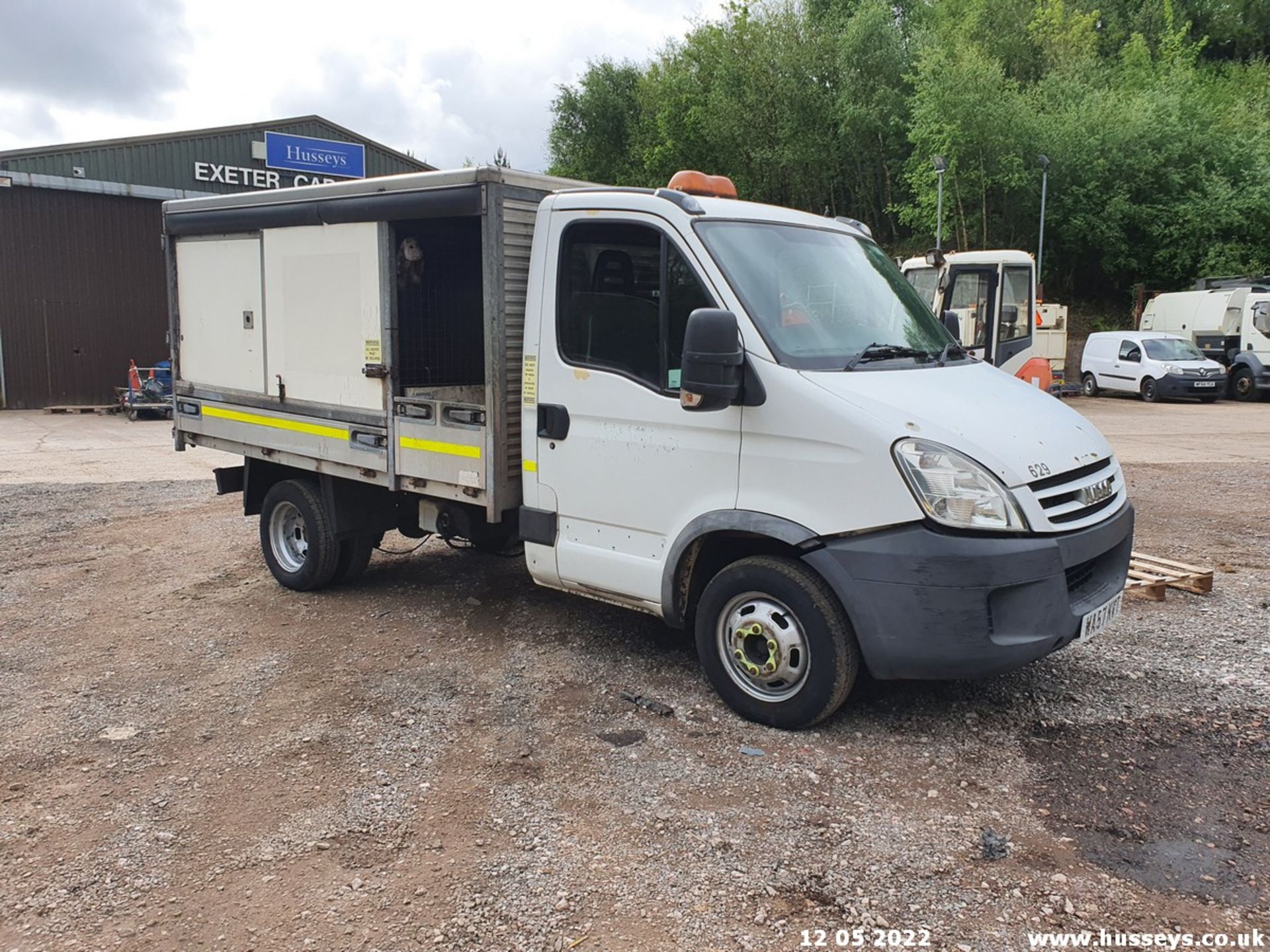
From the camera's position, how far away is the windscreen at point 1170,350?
2433 cm

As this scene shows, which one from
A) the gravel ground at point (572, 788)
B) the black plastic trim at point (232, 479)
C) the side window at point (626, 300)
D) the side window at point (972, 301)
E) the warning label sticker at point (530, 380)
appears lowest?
the gravel ground at point (572, 788)

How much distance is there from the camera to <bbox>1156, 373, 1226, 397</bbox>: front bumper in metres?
23.8

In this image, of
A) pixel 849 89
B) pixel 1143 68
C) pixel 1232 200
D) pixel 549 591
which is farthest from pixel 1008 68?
pixel 549 591

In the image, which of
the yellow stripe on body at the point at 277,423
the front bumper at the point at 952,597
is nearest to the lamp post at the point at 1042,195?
the yellow stripe on body at the point at 277,423

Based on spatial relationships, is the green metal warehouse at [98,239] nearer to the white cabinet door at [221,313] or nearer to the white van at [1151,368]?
the white cabinet door at [221,313]

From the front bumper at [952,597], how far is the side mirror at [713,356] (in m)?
0.80

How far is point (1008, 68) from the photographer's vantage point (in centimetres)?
3722

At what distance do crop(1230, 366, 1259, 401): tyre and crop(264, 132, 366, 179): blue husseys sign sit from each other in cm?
2150

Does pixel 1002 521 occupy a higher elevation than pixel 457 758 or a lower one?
higher

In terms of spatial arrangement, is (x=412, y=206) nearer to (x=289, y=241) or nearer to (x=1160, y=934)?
(x=289, y=241)

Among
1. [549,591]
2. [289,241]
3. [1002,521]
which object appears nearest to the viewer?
[1002,521]

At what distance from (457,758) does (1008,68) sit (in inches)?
1550

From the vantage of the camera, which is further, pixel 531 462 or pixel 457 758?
pixel 531 462

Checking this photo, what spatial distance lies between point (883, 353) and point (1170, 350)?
909 inches
